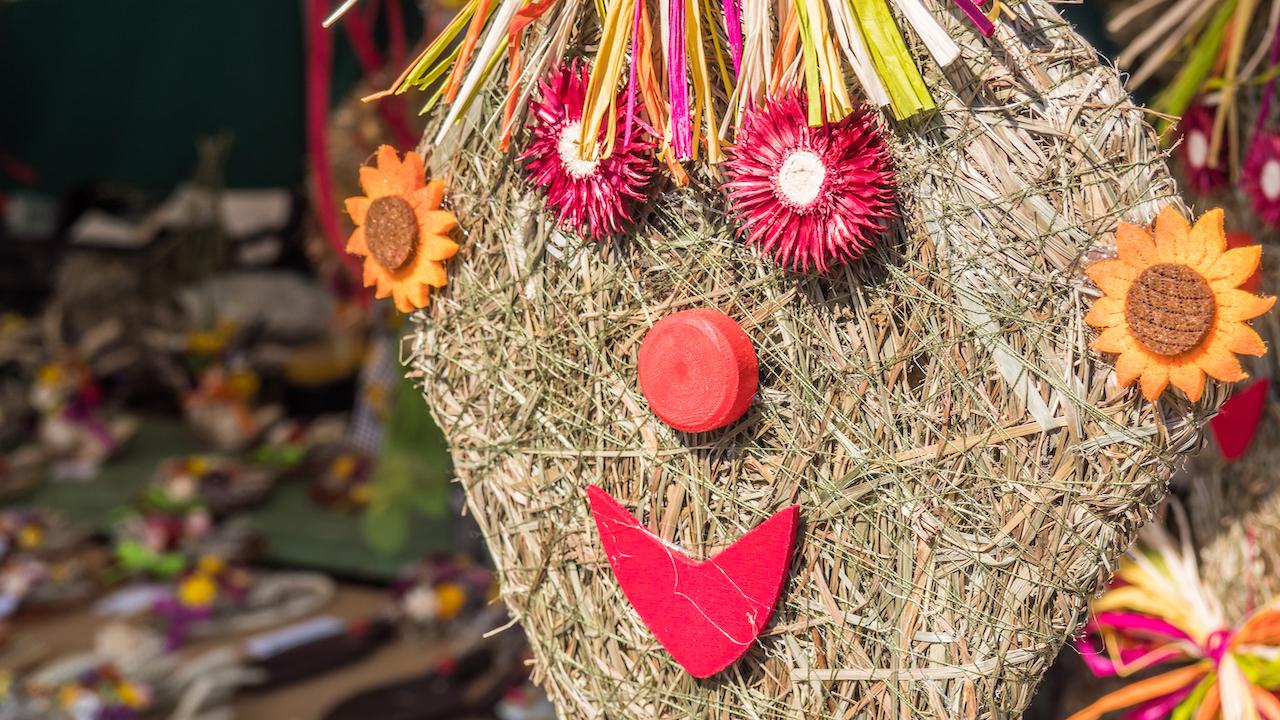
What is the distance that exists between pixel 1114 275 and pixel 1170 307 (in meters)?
0.03

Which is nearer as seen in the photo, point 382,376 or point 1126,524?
point 1126,524

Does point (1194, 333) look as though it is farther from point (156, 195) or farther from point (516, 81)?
point (156, 195)

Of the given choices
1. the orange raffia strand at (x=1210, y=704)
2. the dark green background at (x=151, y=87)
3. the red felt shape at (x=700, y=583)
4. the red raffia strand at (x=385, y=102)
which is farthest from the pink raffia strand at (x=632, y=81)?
the dark green background at (x=151, y=87)

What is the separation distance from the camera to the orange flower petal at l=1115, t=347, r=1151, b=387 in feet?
1.77

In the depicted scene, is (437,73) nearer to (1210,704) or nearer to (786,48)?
(786,48)

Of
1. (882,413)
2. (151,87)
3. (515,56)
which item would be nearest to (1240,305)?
(882,413)

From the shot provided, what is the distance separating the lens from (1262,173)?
79 centimetres

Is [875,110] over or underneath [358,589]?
over

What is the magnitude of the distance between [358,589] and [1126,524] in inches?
80.4

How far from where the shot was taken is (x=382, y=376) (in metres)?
2.56

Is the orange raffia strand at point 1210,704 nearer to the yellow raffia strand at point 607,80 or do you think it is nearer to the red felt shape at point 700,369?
the red felt shape at point 700,369

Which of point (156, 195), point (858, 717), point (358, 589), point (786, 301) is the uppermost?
point (156, 195)

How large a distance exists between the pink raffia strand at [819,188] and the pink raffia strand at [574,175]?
0.06 m

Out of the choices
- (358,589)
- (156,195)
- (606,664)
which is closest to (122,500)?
(358,589)
